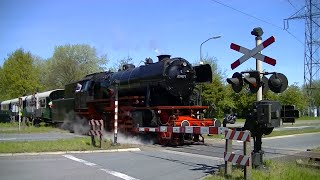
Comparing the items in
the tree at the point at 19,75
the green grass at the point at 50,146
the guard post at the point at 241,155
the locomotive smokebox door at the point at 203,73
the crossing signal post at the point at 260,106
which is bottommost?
the green grass at the point at 50,146

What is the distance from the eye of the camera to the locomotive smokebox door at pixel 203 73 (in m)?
18.5

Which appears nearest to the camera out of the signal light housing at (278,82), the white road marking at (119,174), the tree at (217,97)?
the signal light housing at (278,82)

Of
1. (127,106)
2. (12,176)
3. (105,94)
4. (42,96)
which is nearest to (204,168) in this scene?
(12,176)

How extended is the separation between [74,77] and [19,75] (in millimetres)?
12641

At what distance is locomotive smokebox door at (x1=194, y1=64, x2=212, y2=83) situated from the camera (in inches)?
730

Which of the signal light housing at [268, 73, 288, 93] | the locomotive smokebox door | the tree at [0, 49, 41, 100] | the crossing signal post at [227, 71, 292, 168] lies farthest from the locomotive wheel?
the tree at [0, 49, 41, 100]

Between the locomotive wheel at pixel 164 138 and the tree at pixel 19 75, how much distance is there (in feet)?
124

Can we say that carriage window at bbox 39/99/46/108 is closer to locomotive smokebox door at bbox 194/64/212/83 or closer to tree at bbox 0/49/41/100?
tree at bbox 0/49/41/100

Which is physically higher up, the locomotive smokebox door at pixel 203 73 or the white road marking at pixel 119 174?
the locomotive smokebox door at pixel 203 73

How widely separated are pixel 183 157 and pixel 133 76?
7.14 metres

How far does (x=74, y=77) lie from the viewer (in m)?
62.7

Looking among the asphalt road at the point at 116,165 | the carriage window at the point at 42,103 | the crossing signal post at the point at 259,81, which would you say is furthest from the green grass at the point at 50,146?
the carriage window at the point at 42,103

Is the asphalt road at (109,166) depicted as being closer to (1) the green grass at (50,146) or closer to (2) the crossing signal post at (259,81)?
(1) the green grass at (50,146)

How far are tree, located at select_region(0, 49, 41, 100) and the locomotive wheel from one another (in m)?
37.8
